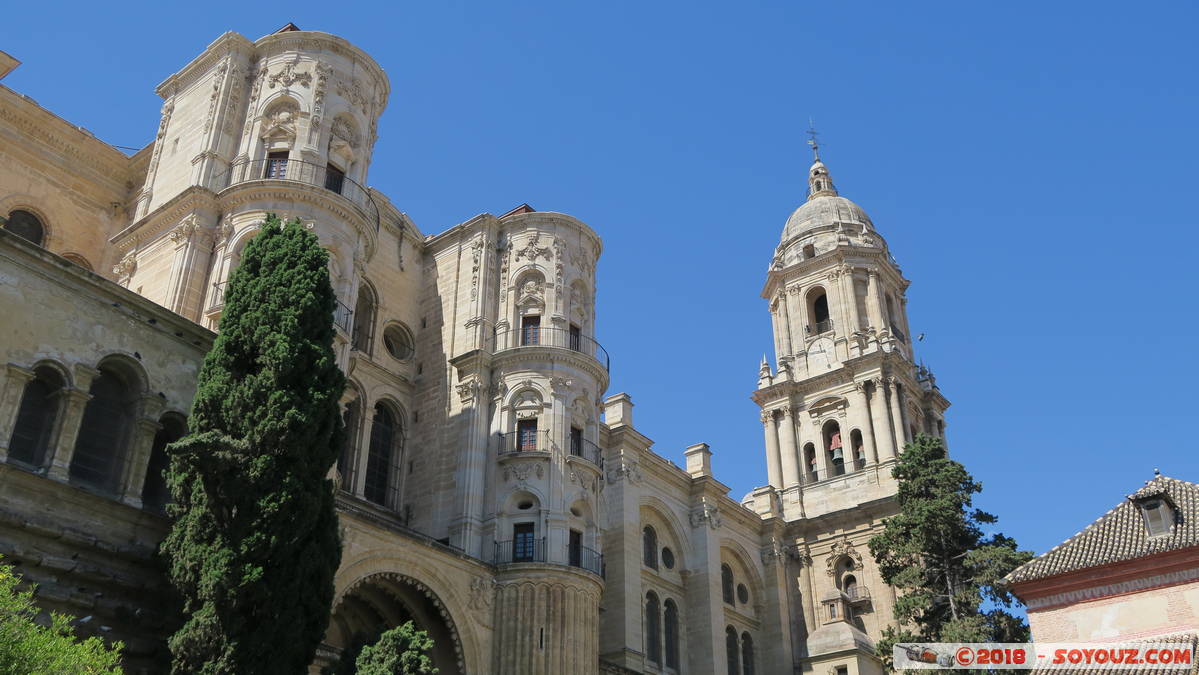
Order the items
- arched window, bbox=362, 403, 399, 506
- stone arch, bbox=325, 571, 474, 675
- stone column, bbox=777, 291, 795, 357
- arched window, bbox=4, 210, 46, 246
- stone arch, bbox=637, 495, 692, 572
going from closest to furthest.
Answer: stone arch, bbox=325, 571, 474, 675, arched window, bbox=4, 210, 46, 246, arched window, bbox=362, 403, 399, 506, stone arch, bbox=637, 495, 692, 572, stone column, bbox=777, 291, 795, 357

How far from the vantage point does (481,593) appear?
2931 cm

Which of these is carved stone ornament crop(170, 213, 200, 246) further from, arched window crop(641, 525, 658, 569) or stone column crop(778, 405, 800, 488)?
stone column crop(778, 405, 800, 488)

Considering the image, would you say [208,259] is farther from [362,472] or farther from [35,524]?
[35,524]

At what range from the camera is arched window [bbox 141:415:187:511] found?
73.4 ft

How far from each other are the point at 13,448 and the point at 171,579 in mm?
3980

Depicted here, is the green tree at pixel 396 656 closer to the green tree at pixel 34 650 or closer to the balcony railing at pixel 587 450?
the green tree at pixel 34 650

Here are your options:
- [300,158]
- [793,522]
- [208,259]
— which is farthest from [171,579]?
[793,522]

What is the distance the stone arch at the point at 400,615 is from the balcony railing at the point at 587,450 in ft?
22.5

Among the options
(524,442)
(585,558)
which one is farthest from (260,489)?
(585,558)

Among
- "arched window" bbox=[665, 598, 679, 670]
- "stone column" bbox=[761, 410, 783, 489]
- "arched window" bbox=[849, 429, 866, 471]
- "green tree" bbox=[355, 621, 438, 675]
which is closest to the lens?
"green tree" bbox=[355, 621, 438, 675]

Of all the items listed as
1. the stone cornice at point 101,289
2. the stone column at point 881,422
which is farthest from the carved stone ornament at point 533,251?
the stone column at point 881,422

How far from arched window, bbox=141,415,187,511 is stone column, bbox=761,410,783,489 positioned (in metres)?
32.6

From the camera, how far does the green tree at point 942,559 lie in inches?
1318

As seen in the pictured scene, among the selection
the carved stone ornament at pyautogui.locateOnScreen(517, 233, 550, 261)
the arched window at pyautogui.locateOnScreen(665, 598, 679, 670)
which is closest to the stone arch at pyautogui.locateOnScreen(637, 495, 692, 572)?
the arched window at pyautogui.locateOnScreen(665, 598, 679, 670)
